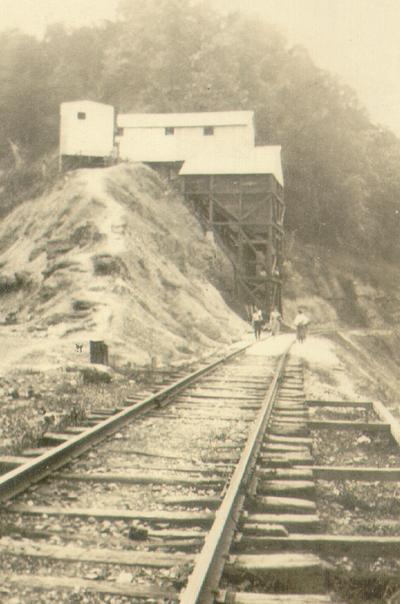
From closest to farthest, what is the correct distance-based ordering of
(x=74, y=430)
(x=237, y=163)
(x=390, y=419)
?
(x=74, y=430), (x=390, y=419), (x=237, y=163)

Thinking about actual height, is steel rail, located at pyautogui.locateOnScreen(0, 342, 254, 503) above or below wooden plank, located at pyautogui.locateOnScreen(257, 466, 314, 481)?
above

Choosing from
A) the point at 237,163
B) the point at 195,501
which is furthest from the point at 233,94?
the point at 195,501

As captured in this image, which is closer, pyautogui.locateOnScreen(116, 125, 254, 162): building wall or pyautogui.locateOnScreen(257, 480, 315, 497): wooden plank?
pyautogui.locateOnScreen(257, 480, 315, 497): wooden plank

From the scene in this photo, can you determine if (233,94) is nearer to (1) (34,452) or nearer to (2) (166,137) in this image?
(2) (166,137)

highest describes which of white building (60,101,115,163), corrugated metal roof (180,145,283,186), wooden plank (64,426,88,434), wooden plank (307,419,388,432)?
white building (60,101,115,163)

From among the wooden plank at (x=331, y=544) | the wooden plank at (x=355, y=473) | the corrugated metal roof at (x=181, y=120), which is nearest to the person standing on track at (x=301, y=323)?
the wooden plank at (x=355, y=473)

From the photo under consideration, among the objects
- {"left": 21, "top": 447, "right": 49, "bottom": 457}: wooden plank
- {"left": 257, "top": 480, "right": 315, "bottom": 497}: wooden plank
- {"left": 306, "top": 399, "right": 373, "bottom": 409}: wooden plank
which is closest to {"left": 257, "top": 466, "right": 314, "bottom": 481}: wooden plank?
{"left": 257, "top": 480, "right": 315, "bottom": 497}: wooden plank

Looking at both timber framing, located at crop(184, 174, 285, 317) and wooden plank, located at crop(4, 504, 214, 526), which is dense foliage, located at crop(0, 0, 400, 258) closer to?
timber framing, located at crop(184, 174, 285, 317)
